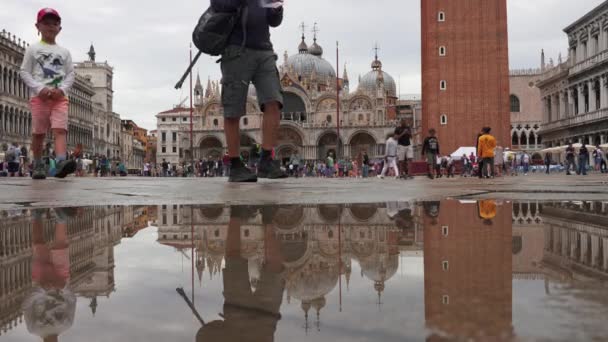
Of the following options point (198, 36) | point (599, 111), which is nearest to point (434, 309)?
point (198, 36)

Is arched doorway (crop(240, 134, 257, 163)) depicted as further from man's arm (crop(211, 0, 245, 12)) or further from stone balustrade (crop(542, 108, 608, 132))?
man's arm (crop(211, 0, 245, 12))

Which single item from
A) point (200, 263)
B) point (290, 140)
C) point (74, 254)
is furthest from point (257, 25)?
point (290, 140)

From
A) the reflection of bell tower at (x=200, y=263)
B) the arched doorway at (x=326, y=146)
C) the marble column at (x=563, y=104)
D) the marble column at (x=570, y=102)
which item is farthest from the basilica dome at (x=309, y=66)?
the reflection of bell tower at (x=200, y=263)

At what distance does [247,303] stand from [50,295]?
27 centimetres

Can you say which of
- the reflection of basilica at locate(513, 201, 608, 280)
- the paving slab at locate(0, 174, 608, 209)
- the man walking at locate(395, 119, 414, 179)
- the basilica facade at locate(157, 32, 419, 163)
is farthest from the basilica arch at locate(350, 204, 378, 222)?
the basilica facade at locate(157, 32, 419, 163)

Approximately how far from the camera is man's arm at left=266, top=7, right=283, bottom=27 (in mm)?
4652

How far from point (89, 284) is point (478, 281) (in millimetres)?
550

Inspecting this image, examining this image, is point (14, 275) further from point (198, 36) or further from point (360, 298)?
point (198, 36)

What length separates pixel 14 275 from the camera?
0.91 metres

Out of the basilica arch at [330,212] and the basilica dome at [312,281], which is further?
the basilica arch at [330,212]

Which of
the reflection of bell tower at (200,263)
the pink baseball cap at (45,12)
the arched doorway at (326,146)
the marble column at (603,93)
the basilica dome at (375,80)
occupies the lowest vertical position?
the reflection of bell tower at (200,263)

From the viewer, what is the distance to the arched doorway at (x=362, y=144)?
53.8 meters

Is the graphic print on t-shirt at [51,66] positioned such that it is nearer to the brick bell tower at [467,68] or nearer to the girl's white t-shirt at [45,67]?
the girl's white t-shirt at [45,67]

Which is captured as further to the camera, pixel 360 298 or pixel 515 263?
pixel 515 263
